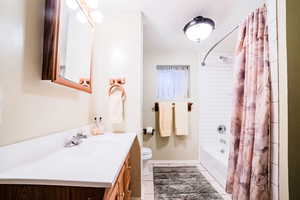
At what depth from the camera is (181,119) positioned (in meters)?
3.28

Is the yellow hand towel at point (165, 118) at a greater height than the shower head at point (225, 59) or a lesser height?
lesser

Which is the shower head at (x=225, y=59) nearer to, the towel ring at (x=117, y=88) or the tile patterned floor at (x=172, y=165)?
the tile patterned floor at (x=172, y=165)

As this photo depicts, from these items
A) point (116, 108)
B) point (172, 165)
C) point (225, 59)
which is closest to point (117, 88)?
point (116, 108)

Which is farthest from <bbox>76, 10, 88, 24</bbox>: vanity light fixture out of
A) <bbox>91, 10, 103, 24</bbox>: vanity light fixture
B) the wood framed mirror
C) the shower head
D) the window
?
the shower head

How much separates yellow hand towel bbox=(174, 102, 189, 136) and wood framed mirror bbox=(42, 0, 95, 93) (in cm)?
198

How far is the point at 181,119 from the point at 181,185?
125 cm

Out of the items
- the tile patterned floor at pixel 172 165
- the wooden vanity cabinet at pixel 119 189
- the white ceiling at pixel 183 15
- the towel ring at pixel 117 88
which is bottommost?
the tile patterned floor at pixel 172 165

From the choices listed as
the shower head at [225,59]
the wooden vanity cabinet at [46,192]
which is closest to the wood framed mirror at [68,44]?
the wooden vanity cabinet at [46,192]

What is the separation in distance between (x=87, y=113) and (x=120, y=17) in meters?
1.29

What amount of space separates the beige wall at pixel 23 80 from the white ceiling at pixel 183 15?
134cm

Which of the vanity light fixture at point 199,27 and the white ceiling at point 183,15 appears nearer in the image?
the white ceiling at point 183,15

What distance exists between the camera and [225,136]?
320cm

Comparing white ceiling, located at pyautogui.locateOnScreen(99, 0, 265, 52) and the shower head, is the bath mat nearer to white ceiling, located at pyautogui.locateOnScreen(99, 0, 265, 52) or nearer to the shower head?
the shower head

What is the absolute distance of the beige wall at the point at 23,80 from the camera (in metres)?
0.79
